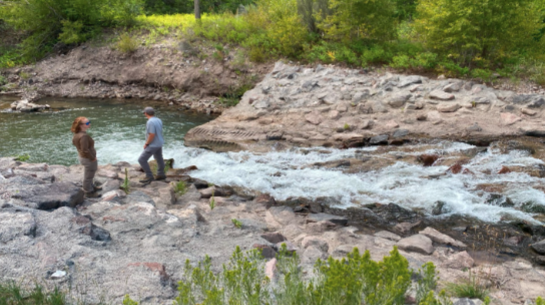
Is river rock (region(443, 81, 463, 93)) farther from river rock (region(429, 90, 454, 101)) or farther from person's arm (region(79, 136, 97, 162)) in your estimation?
person's arm (region(79, 136, 97, 162))

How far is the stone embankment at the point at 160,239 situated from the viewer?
4316mm

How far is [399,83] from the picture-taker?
13711 millimetres

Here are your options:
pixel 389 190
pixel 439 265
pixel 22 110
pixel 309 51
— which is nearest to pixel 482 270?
pixel 439 265

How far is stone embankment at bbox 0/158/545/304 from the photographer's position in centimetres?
432

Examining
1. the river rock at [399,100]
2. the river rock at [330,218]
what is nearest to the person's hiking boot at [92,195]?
the river rock at [330,218]

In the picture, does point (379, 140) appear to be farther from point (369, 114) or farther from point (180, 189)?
point (180, 189)

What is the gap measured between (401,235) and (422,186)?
210cm

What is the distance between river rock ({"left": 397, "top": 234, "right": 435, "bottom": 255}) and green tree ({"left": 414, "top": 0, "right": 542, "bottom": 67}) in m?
9.54

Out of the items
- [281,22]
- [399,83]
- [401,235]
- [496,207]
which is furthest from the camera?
[281,22]

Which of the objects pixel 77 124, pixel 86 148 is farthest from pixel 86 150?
pixel 77 124

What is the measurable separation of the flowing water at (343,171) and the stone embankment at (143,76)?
15.3ft

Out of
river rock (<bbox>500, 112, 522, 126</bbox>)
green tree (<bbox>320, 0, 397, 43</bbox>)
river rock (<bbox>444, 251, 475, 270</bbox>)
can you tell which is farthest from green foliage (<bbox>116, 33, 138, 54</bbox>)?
river rock (<bbox>444, 251, 475, 270</bbox>)

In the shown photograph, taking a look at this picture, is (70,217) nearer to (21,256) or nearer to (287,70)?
(21,256)

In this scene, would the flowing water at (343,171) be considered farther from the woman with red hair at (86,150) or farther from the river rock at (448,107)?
the woman with red hair at (86,150)
